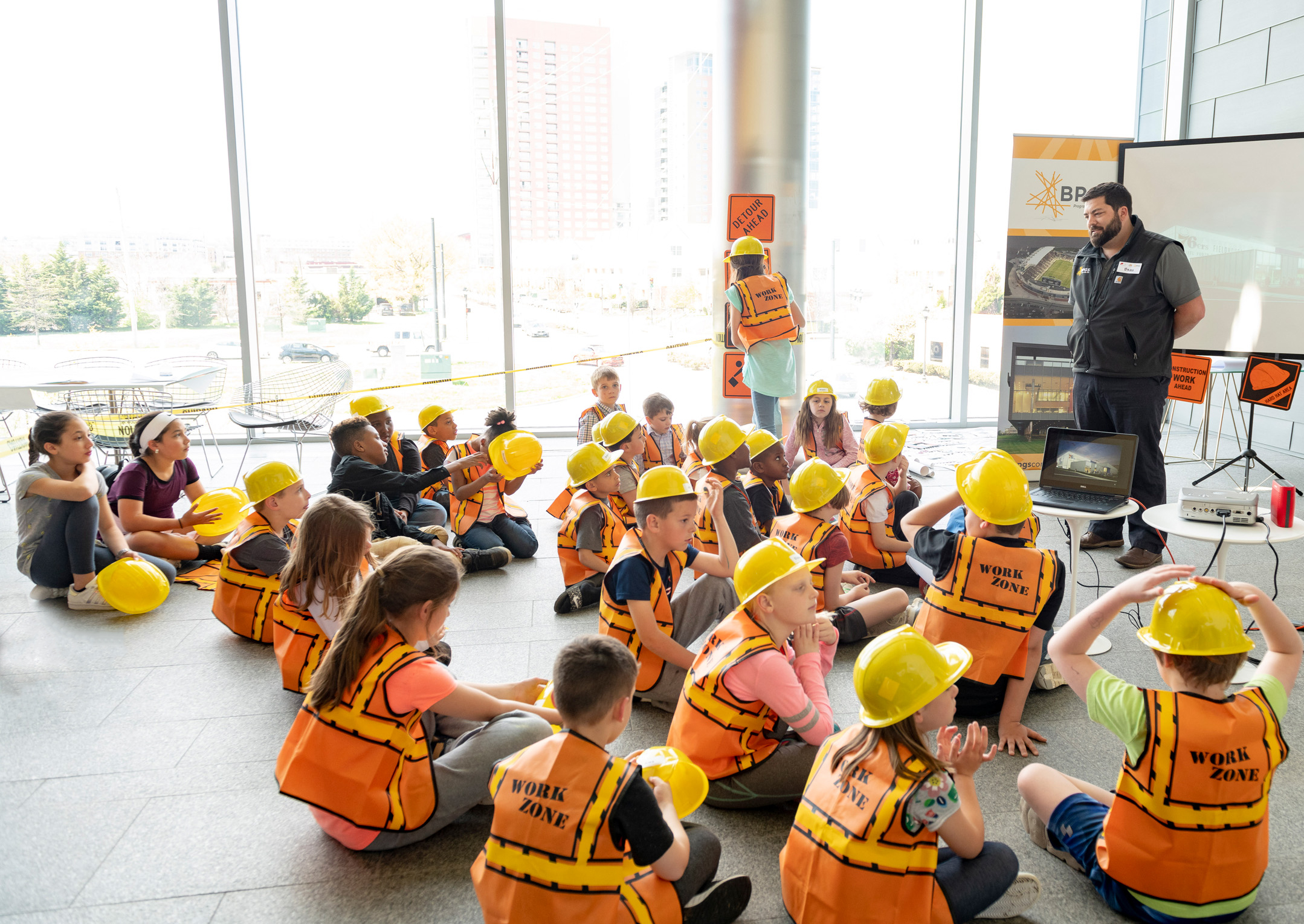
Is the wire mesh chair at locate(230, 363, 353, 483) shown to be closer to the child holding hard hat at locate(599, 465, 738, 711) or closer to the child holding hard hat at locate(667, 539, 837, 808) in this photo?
the child holding hard hat at locate(599, 465, 738, 711)

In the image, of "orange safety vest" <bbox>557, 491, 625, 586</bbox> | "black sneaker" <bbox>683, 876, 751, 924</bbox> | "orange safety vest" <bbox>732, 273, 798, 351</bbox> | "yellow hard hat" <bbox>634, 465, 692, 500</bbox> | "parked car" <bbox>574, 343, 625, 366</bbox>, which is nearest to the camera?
"black sneaker" <bbox>683, 876, 751, 924</bbox>

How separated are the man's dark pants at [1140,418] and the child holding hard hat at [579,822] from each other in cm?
409

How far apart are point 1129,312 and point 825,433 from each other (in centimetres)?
183

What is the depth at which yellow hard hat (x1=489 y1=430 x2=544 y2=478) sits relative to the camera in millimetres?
5152

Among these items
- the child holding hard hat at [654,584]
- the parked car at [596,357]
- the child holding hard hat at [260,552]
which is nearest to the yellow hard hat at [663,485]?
the child holding hard hat at [654,584]

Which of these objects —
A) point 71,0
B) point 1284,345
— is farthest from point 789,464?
point 71,0

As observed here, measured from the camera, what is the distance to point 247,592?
12.9ft

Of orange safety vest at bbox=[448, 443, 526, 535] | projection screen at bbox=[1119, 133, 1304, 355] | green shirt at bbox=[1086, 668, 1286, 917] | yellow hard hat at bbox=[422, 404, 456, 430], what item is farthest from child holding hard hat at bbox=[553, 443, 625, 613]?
projection screen at bbox=[1119, 133, 1304, 355]

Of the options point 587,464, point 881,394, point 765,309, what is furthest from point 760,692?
point 765,309

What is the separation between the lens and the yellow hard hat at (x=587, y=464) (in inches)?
162

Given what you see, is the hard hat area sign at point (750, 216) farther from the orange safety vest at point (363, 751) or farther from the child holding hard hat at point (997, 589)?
the orange safety vest at point (363, 751)

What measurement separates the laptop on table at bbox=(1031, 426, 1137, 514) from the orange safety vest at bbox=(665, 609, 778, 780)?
6.16 ft

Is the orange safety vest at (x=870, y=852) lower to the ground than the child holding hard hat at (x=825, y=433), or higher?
lower

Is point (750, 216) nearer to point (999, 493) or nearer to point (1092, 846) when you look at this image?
point (999, 493)
